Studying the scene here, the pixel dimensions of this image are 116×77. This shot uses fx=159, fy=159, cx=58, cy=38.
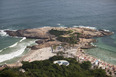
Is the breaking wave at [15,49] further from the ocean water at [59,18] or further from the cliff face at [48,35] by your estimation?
the cliff face at [48,35]

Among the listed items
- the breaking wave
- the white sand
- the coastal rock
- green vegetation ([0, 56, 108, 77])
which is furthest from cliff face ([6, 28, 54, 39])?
green vegetation ([0, 56, 108, 77])

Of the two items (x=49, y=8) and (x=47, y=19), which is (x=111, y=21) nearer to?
(x=47, y=19)

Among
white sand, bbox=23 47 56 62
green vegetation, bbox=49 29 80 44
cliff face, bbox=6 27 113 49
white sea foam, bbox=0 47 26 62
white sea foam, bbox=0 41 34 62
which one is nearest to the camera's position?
white sand, bbox=23 47 56 62

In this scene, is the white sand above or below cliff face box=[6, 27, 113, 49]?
below

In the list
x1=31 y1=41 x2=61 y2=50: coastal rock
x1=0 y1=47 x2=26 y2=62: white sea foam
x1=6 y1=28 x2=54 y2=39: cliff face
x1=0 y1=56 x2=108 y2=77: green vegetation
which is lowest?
x1=0 y1=47 x2=26 y2=62: white sea foam

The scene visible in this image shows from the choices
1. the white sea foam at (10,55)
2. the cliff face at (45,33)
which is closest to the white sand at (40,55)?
the white sea foam at (10,55)

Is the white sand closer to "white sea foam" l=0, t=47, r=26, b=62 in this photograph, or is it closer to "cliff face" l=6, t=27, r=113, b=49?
"cliff face" l=6, t=27, r=113, b=49

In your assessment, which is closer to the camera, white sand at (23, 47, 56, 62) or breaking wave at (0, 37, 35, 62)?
white sand at (23, 47, 56, 62)
